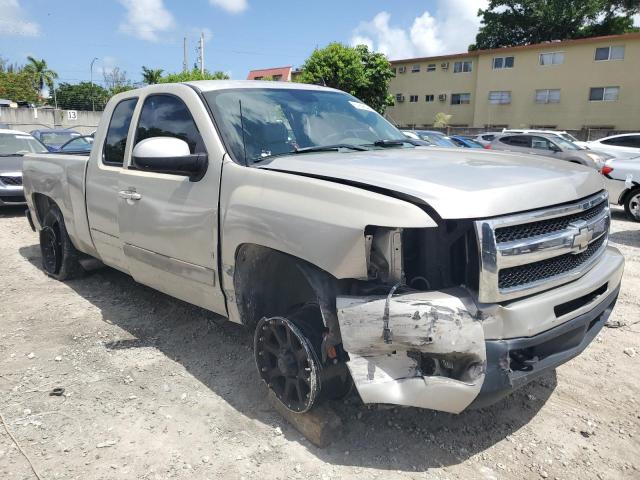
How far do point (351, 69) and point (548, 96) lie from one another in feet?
47.7

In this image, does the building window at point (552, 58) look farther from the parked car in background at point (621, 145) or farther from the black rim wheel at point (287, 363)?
the black rim wheel at point (287, 363)

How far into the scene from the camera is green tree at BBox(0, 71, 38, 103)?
2217 inches

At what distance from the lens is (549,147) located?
17.7 m

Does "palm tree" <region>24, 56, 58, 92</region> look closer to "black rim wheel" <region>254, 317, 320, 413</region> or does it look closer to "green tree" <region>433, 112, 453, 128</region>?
"green tree" <region>433, 112, 453, 128</region>

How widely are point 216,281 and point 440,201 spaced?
159 centimetres

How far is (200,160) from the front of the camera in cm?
317

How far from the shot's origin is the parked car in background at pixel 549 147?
1617 centimetres

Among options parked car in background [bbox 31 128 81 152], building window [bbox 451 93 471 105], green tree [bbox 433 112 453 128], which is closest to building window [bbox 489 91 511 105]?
building window [bbox 451 93 471 105]

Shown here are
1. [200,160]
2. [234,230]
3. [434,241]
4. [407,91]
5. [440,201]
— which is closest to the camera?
[440,201]

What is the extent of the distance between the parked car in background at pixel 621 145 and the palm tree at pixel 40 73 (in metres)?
69.2

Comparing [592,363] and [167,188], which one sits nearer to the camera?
[167,188]

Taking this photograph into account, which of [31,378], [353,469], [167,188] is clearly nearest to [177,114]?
[167,188]

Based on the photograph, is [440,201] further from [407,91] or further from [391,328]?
[407,91]

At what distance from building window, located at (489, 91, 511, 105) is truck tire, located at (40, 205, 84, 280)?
1547 inches
